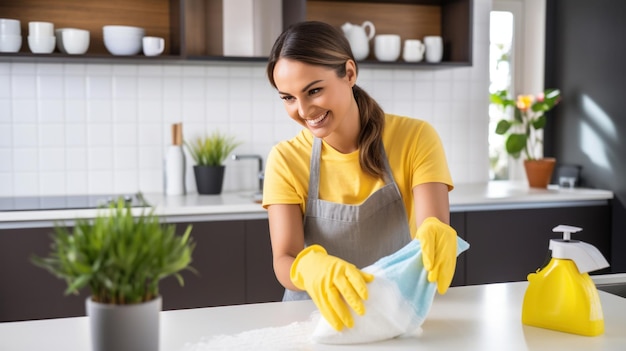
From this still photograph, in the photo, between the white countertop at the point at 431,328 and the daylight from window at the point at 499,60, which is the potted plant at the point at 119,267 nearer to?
the white countertop at the point at 431,328

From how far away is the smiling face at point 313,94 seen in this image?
172 centimetres

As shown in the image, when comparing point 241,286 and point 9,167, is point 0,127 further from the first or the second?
point 241,286

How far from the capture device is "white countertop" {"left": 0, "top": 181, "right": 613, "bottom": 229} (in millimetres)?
2883

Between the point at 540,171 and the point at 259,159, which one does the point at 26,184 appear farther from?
the point at 540,171

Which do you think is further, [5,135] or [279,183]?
[5,135]

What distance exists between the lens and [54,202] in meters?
3.19

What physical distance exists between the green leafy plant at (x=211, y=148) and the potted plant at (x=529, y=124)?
1.47 metres

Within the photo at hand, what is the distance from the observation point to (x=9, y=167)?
3393mm

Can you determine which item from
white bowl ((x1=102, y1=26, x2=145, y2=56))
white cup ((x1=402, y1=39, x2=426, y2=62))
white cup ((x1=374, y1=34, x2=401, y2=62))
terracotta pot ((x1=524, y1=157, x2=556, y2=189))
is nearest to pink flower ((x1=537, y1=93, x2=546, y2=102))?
terracotta pot ((x1=524, y1=157, x2=556, y2=189))

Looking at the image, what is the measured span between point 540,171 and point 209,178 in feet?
5.68

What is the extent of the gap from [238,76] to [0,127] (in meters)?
1.16

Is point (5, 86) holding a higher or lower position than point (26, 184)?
higher

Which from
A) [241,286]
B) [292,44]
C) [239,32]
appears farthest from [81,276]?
[239,32]

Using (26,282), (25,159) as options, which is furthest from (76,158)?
(26,282)
